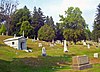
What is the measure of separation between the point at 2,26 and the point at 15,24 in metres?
15.7

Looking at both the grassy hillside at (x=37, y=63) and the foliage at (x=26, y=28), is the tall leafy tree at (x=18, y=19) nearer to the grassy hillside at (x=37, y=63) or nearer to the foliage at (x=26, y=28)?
the foliage at (x=26, y=28)

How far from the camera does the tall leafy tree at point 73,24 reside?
84938 millimetres

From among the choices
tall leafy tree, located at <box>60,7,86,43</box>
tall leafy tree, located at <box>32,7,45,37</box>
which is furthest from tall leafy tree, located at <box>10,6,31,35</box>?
tall leafy tree, located at <box>60,7,86,43</box>

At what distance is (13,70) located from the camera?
899 inches

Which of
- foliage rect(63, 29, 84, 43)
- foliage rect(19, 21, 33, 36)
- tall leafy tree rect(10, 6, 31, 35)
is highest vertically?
tall leafy tree rect(10, 6, 31, 35)

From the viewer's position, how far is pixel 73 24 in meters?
87.6

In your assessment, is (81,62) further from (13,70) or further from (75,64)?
(13,70)

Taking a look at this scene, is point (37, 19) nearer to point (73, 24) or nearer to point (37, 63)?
point (73, 24)

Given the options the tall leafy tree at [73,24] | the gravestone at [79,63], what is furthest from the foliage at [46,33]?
the gravestone at [79,63]

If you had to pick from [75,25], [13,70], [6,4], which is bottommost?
[13,70]

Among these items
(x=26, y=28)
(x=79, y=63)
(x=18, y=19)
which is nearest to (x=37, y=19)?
(x=18, y=19)

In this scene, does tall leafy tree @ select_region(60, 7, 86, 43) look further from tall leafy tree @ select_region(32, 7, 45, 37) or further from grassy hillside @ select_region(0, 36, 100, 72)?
grassy hillside @ select_region(0, 36, 100, 72)

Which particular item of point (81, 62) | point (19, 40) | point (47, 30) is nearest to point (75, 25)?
point (47, 30)

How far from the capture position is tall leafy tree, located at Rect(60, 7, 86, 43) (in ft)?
279
